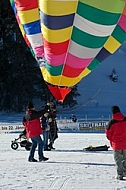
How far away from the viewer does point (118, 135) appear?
9.53 metres

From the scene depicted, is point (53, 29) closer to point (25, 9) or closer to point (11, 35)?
point (25, 9)

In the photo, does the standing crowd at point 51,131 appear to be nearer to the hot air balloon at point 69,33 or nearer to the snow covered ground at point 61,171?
the snow covered ground at point 61,171

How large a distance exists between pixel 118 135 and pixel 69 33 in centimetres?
297

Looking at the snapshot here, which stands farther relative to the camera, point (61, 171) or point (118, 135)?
point (61, 171)

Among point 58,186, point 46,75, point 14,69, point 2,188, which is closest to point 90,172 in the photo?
point 58,186

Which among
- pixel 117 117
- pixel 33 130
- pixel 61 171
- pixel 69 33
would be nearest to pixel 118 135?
pixel 117 117

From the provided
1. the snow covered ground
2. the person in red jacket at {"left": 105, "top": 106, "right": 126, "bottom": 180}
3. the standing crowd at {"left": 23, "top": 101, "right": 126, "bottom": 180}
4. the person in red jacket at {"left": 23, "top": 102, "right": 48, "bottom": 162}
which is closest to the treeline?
the standing crowd at {"left": 23, "top": 101, "right": 126, "bottom": 180}

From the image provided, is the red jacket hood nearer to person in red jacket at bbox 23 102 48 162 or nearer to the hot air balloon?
the hot air balloon

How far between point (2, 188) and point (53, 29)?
4.15 m

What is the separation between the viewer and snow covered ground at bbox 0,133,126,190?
880cm

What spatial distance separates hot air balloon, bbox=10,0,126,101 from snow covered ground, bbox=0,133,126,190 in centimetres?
178

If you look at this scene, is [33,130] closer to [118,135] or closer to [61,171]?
[61,171]

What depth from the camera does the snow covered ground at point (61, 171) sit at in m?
8.80

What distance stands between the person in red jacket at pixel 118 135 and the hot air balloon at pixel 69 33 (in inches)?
102
